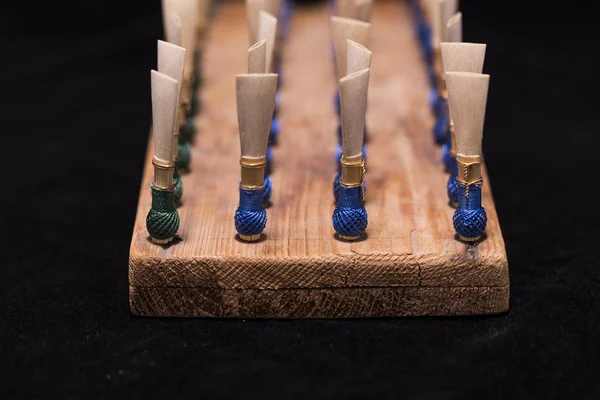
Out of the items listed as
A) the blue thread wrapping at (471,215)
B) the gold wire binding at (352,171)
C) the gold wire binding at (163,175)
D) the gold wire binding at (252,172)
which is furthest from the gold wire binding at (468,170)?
the gold wire binding at (163,175)

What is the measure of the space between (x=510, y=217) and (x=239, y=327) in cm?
50

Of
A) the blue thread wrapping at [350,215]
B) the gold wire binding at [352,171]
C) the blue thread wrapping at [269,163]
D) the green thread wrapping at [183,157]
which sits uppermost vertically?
the gold wire binding at [352,171]

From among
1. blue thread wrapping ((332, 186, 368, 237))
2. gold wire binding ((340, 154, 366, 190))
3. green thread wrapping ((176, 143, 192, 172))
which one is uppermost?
gold wire binding ((340, 154, 366, 190))

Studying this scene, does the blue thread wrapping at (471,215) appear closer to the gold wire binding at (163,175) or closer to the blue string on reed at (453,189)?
the blue string on reed at (453,189)

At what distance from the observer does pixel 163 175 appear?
1434 mm

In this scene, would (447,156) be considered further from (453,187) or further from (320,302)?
(320,302)

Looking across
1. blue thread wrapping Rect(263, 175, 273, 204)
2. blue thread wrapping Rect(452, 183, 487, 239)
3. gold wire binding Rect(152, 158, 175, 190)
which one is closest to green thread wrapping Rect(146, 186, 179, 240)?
gold wire binding Rect(152, 158, 175, 190)

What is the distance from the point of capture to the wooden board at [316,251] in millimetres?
1432

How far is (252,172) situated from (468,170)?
26 centimetres

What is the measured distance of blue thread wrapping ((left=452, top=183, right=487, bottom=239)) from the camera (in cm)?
144

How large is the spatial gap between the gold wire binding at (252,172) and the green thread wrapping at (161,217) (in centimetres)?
9

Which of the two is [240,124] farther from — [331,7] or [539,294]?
[331,7]

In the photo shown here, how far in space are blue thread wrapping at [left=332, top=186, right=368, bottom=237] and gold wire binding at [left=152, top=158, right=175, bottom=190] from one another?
21 centimetres

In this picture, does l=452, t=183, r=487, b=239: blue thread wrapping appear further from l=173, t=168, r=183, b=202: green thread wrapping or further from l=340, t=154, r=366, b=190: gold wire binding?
l=173, t=168, r=183, b=202: green thread wrapping
